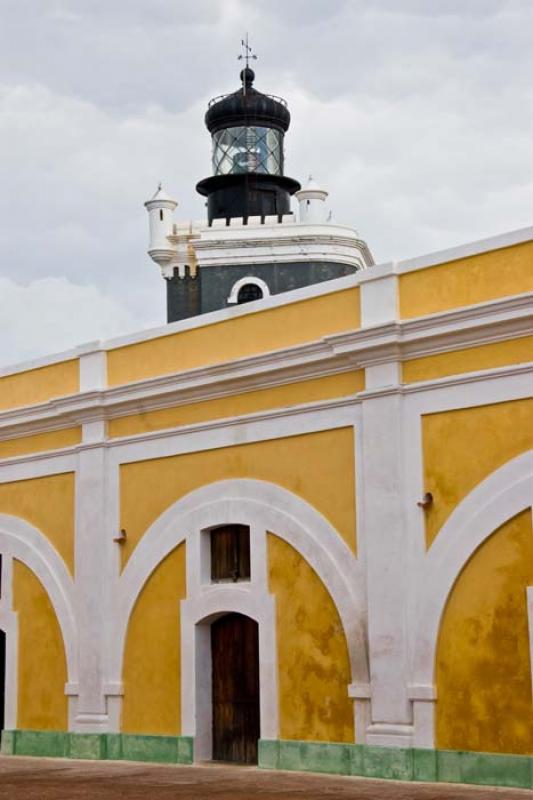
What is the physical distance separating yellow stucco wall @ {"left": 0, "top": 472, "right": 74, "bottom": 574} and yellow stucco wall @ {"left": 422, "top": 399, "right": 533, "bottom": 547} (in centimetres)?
576

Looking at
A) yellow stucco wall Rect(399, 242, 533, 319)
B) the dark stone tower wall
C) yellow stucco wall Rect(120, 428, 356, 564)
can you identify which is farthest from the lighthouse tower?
yellow stucco wall Rect(399, 242, 533, 319)

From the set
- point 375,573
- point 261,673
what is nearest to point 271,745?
point 261,673

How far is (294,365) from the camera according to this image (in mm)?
14891

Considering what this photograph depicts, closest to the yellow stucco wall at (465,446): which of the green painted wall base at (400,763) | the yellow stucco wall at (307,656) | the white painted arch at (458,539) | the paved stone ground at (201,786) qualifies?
the white painted arch at (458,539)

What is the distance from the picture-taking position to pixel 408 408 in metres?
13.8

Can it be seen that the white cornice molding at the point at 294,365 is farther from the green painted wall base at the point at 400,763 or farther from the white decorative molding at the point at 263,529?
the green painted wall base at the point at 400,763

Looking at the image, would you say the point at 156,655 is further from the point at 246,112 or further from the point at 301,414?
the point at 246,112

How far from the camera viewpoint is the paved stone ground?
40.3 feet

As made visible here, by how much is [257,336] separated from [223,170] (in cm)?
2114

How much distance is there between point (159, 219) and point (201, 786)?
26.3 m

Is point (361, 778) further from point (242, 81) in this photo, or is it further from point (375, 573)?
point (242, 81)

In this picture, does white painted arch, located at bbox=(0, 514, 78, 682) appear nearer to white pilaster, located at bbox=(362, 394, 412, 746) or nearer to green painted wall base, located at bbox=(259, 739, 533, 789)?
green painted wall base, located at bbox=(259, 739, 533, 789)

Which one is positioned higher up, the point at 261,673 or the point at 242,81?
the point at 242,81

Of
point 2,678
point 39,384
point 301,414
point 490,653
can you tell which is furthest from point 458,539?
point 2,678
